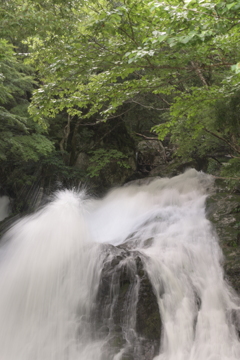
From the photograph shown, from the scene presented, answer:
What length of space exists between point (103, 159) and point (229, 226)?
22.7 feet

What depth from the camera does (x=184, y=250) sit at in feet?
19.9

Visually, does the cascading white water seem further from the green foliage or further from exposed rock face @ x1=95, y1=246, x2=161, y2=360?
the green foliage

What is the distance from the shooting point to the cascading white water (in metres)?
4.48

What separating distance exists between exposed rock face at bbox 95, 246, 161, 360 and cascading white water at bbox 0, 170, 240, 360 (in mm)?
145

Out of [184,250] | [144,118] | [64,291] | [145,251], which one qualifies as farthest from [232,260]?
[144,118]

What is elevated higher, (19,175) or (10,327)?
(19,175)

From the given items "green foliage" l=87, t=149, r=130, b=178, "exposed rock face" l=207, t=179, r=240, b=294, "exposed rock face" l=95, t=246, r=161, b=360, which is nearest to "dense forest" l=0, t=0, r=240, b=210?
"green foliage" l=87, t=149, r=130, b=178

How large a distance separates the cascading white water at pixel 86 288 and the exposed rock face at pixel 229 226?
0.67 feet

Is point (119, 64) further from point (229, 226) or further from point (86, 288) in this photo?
point (229, 226)

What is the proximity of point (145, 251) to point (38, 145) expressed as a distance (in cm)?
518

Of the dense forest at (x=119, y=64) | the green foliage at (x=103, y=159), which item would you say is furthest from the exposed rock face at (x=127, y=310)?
the green foliage at (x=103, y=159)

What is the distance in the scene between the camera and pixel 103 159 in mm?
11953

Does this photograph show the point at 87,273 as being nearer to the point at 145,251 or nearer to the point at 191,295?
the point at 145,251

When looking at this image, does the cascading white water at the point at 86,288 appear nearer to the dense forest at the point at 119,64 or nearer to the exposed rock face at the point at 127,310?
the exposed rock face at the point at 127,310
